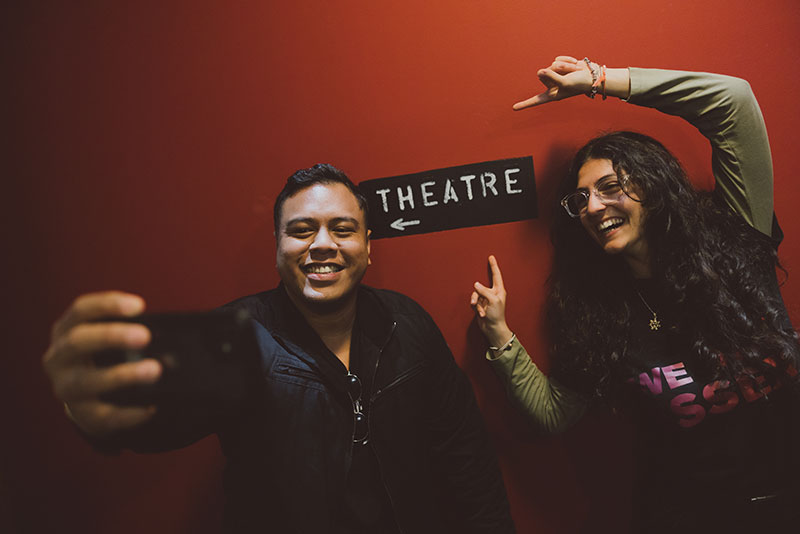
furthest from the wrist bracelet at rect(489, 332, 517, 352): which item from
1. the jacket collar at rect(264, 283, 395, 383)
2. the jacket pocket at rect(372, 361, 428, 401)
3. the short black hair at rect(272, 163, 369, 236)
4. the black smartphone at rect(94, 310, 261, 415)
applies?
the black smartphone at rect(94, 310, 261, 415)

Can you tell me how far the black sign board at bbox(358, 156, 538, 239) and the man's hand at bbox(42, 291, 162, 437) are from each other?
861 mm

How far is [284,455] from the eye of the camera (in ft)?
3.16

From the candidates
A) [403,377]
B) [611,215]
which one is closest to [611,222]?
[611,215]

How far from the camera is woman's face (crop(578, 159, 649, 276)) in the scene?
3.44 ft

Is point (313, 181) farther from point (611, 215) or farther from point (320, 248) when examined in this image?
point (611, 215)

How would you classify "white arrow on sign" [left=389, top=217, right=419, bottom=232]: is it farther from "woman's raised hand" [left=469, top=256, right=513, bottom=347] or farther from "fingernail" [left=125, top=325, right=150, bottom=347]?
"fingernail" [left=125, top=325, right=150, bottom=347]

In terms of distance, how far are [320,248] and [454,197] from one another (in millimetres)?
522

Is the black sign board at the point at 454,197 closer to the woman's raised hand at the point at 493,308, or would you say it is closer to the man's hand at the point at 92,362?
the woman's raised hand at the point at 493,308

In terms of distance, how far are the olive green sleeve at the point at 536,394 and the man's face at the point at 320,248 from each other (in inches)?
22.4

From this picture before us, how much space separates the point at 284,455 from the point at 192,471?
0.66 meters

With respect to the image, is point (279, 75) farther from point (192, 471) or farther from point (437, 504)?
point (437, 504)

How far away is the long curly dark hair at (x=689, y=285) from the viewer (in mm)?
1036

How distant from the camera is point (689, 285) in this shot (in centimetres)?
106

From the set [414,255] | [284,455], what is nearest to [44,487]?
[284,455]
